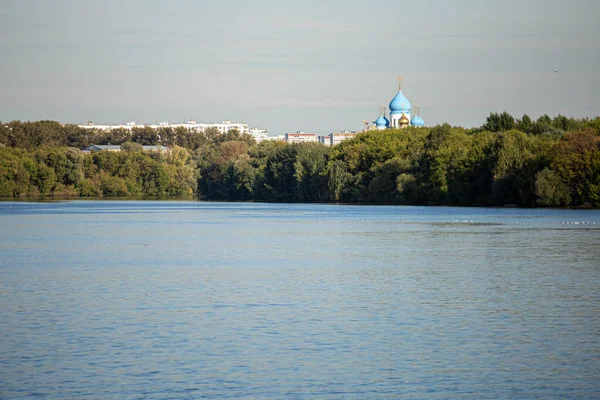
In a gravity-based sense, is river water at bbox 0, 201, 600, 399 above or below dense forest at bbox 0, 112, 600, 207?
below

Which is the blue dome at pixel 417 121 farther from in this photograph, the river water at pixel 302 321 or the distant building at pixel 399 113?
the river water at pixel 302 321

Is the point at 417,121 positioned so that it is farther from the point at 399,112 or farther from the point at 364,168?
the point at 364,168

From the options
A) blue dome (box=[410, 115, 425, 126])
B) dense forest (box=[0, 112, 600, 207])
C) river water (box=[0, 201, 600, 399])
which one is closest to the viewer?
river water (box=[0, 201, 600, 399])

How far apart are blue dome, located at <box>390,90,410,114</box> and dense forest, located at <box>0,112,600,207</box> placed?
87.5 ft

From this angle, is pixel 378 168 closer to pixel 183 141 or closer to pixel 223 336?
pixel 223 336

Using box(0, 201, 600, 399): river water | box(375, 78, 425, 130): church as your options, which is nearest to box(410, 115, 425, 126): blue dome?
box(375, 78, 425, 130): church

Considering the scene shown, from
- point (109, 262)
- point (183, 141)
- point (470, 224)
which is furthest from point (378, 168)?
point (183, 141)

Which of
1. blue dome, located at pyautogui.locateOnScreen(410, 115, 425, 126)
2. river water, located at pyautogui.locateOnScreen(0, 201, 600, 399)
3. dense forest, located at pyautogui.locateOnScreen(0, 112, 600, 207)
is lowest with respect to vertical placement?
river water, located at pyautogui.locateOnScreen(0, 201, 600, 399)

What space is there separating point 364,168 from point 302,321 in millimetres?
69790

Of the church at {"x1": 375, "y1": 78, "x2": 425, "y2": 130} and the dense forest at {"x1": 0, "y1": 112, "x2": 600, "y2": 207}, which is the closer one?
the dense forest at {"x1": 0, "y1": 112, "x2": 600, "y2": 207}

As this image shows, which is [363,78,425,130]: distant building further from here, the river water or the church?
the river water

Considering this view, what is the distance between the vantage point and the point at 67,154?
109 meters

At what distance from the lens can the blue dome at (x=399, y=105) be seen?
129 m

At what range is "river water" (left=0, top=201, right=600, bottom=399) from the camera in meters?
11.8
